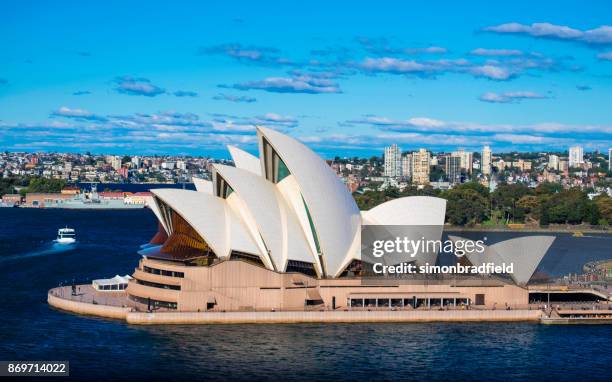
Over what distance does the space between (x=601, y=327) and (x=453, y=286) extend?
7436 millimetres

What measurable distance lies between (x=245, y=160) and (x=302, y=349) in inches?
655

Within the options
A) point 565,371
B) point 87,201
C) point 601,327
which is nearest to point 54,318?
point 565,371

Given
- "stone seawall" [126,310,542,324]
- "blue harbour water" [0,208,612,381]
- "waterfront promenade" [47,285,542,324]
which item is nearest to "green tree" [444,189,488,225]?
"waterfront promenade" [47,285,542,324]

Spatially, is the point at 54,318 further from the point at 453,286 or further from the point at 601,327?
the point at 601,327

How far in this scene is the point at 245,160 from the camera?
5222cm

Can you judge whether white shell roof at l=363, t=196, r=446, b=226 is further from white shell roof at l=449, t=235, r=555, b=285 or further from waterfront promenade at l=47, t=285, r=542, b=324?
waterfront promenade at l=47, t=285, r=542, b=324

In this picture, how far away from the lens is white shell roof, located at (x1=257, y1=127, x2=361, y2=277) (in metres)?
45.5

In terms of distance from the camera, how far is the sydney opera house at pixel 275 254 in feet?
148

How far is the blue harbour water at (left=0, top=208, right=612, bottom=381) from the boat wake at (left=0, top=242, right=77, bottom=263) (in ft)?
48.6

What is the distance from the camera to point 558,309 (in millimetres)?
46031

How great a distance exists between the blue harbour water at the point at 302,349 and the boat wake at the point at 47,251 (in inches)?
584

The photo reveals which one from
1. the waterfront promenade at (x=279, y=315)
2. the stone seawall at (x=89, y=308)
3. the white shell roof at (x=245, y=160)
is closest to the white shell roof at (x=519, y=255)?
the waterfront promenade at (x=279, y=315)

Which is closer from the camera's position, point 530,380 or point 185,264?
point 530,380

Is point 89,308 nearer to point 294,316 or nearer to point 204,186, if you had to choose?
point 294,316
